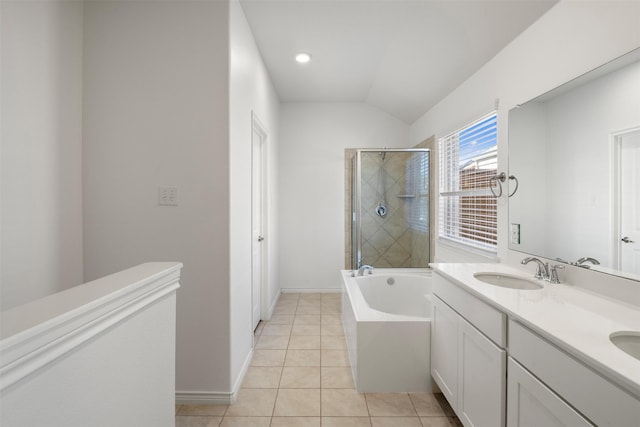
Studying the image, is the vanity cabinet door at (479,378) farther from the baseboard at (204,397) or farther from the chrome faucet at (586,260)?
the baseboard at (204,397)

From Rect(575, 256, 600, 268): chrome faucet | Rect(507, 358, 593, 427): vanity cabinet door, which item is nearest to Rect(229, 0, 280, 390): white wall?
Rect(507, 358, 593, 427): vanity cabinet door

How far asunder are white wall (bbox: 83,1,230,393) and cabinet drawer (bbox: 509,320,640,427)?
4.83 feet

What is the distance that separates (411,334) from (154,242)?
1706 mm

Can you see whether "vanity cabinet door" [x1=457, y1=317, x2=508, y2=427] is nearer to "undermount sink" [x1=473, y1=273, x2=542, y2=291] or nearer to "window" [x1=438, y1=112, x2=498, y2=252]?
"undermount sink" [x1=473, y1=273, x2=542, y2=291]

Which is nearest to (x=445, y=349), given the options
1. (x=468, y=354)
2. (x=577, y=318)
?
(x=468, y=354)

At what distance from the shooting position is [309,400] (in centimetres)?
178

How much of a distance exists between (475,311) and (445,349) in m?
0.45

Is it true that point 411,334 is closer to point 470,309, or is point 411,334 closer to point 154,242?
point 470,309

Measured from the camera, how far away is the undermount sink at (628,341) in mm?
893

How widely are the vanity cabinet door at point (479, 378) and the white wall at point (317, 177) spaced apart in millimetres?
2484

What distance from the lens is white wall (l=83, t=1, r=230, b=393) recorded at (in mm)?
1723

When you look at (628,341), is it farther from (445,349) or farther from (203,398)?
(203,398)

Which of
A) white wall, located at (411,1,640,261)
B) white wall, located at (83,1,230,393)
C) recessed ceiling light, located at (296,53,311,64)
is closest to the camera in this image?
white wall, located at (411,1,640,261)

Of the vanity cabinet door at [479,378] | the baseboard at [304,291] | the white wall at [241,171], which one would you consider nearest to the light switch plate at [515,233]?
the vanity cabinet door at [479,378]
